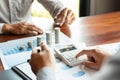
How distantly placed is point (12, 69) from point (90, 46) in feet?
1.35

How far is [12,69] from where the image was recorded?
2.85 ft

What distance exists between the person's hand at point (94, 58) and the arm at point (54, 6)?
2.24 ft

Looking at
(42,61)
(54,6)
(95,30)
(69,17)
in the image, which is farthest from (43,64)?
(54,6)

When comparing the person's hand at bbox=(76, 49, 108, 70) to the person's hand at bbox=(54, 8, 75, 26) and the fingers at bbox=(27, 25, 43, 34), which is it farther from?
the person's hand at bbox=(54, 8, 75, 26)

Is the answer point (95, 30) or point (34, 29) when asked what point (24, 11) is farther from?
point (95, 30)

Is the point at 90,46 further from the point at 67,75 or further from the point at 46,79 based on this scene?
the point at 46,79

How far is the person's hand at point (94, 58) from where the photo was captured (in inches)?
33.1

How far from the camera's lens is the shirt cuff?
0.67m

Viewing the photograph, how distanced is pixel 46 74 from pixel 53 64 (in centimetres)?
6

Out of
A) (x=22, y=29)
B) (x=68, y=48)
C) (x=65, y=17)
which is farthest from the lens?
(x=65, y=17)

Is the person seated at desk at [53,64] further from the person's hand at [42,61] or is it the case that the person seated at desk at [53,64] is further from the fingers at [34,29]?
the fingers at [34,29]

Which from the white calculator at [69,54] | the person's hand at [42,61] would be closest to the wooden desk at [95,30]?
the white calculator at [69,54]

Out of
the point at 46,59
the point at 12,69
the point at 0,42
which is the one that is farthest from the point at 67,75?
the point at 0,42

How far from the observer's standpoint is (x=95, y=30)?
131 cm
